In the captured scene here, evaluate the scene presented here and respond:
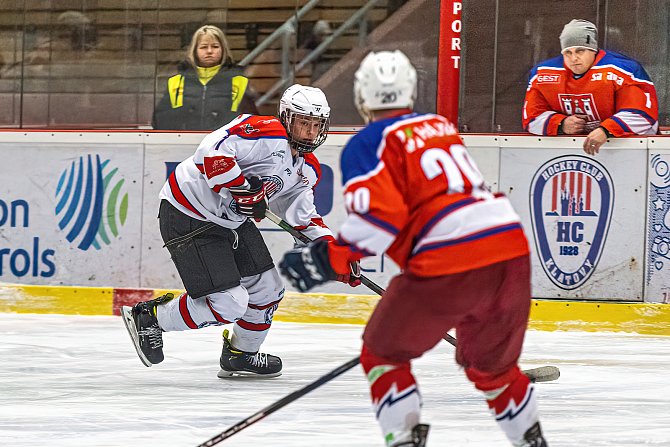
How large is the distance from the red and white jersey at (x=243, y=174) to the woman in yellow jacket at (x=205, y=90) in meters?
1.87

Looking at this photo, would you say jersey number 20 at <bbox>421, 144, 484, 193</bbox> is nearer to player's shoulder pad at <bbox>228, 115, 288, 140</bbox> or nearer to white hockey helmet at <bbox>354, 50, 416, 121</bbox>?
white hockey helmet at <bbox>354, 50, 416, 121</bbox>

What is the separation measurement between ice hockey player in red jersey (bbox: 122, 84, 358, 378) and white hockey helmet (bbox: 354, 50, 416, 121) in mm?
1560

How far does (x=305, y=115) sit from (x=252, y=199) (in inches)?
13.6

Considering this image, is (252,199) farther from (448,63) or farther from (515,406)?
(448,63)

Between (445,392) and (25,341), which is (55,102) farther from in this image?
(445,392)

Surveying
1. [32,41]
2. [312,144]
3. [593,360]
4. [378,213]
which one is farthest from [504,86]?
[378,213]

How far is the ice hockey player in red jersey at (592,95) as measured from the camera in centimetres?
583

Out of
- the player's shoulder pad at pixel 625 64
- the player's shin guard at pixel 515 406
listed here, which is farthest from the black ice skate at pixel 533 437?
the player's shoulder pad at pixel 625 64

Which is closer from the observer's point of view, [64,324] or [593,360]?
[593,360]

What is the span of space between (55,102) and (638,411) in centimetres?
393

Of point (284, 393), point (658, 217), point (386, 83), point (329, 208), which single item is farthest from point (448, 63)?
point (386, 83)

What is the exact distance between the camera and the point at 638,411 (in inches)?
151

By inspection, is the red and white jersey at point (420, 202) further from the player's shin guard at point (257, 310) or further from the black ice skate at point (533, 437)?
the player's shin guard at point (257, 310)

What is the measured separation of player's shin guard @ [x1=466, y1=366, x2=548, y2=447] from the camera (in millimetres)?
2703
